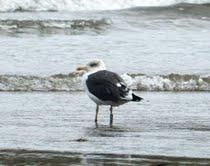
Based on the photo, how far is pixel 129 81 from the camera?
47.8ft

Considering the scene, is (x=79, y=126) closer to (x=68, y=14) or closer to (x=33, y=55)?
(x=33, y=55)

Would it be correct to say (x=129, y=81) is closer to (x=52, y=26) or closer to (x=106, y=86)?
(x=106, y=86)

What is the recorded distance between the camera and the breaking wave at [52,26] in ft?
69.8

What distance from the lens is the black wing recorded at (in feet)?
35.2

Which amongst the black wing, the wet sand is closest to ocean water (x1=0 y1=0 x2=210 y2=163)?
the wet sand

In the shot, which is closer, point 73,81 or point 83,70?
point 83,70

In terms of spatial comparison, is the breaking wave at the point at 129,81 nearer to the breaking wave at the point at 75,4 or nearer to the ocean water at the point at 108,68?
the ocean water at the point at 108,68

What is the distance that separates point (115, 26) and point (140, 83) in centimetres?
842

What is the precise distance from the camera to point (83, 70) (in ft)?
37.9

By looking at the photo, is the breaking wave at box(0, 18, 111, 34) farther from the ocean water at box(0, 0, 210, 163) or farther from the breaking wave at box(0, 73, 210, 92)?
the breaking wave at box(0, 73, 210, 92)

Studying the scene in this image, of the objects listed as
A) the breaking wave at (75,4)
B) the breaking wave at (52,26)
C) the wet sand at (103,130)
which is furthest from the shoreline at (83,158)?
the breaking wave at (75,4)

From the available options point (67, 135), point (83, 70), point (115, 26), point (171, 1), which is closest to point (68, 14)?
point (115, 26)

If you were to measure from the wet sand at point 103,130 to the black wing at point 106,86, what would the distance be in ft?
1.10

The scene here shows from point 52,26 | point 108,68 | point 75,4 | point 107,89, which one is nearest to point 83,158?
point 107,89
